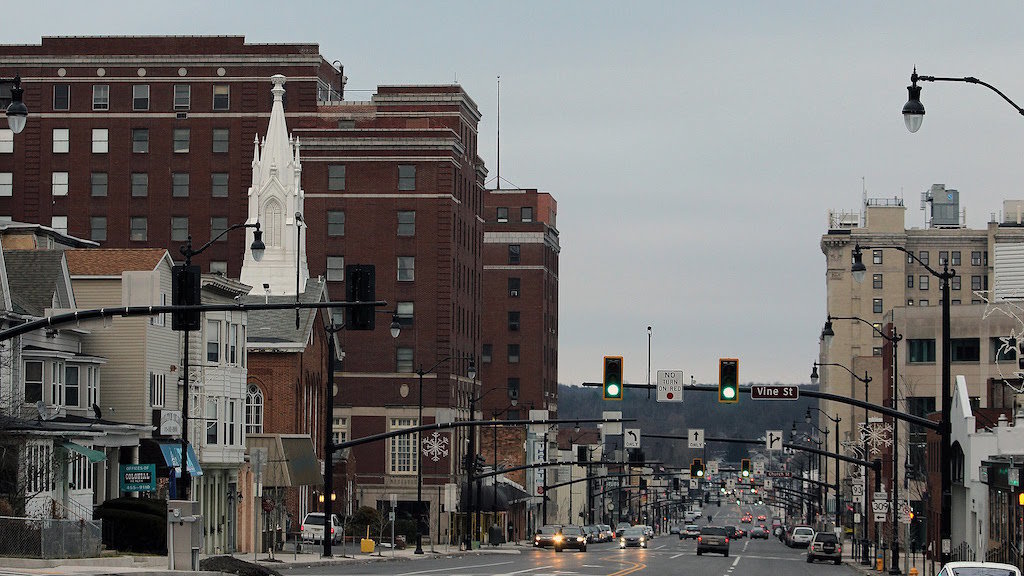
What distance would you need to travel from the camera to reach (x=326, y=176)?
12419cm

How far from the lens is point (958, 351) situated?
12050 centimetres

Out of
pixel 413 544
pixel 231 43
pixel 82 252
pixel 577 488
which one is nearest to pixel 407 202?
pixel 231 43

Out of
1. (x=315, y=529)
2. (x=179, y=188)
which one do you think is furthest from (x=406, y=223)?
(x=315, y=529)

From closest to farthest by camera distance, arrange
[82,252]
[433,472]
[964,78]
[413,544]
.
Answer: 1. [964,78]
2. [82,252]
3. [413,544]
4. [433,472]

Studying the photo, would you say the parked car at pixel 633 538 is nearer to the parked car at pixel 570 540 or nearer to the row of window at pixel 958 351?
the parked car at pixel 570 540

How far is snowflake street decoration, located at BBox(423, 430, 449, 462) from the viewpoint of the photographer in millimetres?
117500

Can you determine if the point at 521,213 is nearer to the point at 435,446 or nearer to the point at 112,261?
the point at 435,446

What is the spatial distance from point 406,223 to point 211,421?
55099 millimetres

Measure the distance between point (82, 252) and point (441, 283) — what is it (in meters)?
57.8

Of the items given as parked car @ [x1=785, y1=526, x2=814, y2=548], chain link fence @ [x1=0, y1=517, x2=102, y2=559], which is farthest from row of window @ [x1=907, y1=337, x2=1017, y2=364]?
chain link fence @ [x1=0, y1=517, x2=102, y2=559]

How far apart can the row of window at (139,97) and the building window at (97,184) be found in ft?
16.0

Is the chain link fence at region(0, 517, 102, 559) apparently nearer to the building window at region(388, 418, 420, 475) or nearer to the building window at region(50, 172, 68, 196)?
the building window at region(388, 418, 420, 475)

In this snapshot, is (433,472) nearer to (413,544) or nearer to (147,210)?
(413,544)

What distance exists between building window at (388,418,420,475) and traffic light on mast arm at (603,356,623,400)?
77042 millimetres
